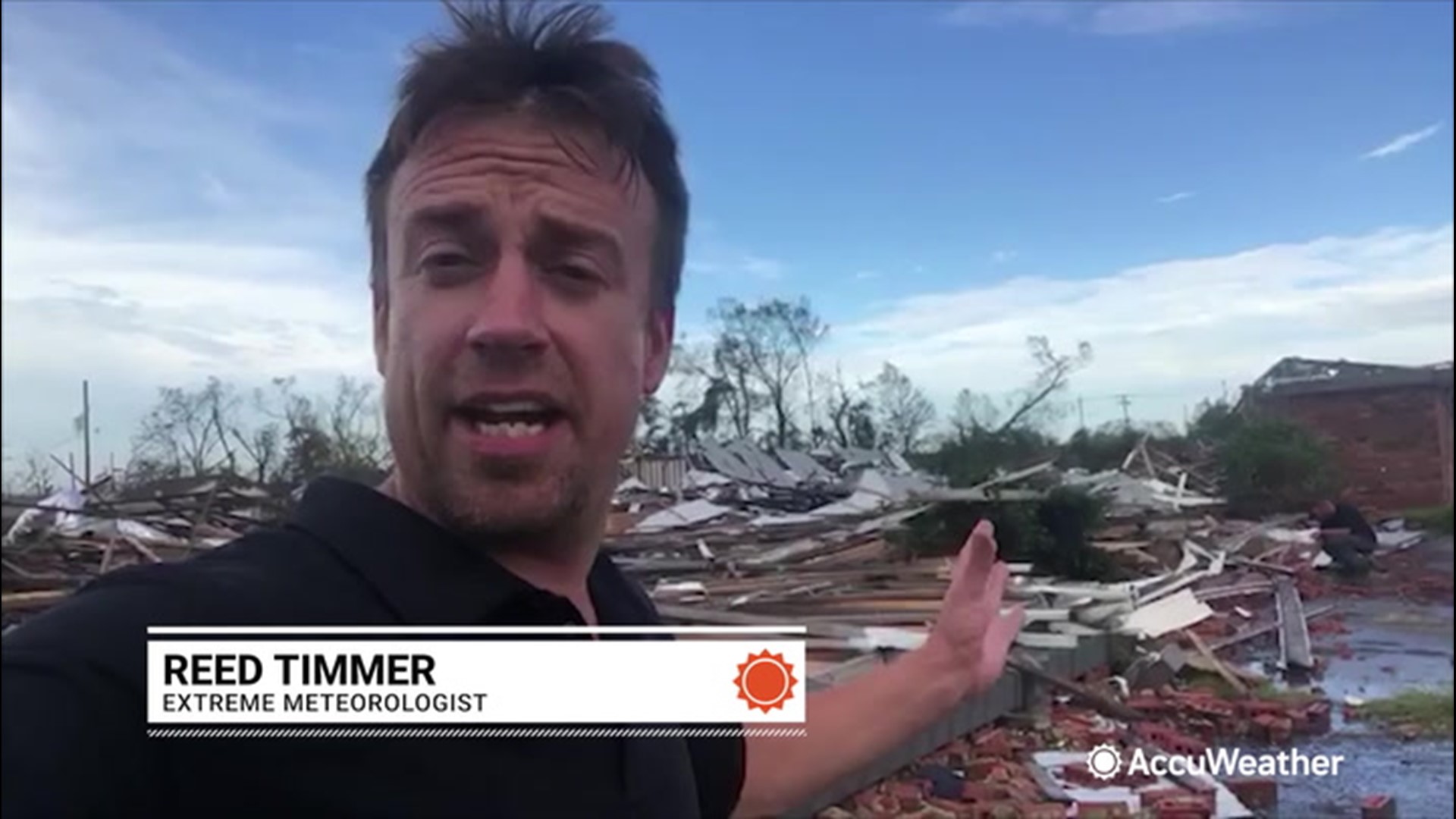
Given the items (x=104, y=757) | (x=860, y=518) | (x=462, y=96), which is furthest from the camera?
(x=860, y=518)

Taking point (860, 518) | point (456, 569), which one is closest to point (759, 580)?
point (860, 518)

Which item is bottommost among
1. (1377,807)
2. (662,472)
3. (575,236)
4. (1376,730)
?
(1377,807)

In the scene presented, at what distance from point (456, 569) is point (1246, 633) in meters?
1.01

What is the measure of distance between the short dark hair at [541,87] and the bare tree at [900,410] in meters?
0.30

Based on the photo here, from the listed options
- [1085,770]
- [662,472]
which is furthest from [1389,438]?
[662,472]

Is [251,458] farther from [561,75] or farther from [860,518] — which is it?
[860,518]

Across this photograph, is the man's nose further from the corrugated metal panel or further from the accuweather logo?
the accuweather logo

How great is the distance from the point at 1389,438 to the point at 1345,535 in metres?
0.13

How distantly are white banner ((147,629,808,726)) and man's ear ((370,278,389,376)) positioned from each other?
317mm

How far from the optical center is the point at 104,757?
44.9 inches

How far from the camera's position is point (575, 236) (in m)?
1.31

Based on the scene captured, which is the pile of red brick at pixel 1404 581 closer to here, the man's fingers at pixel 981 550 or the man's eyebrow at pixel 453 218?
the man's fingers at pixel 981 550

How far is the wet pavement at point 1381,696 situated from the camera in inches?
59.6

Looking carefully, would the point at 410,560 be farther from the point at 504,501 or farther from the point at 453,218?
the point at 453,218
